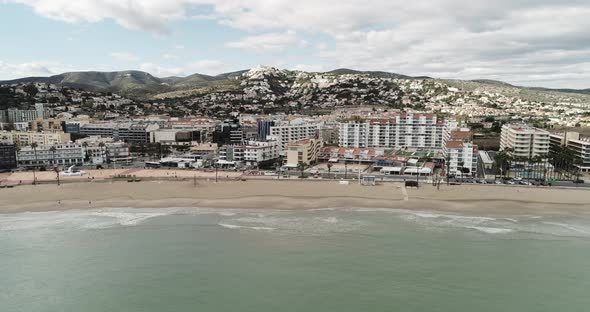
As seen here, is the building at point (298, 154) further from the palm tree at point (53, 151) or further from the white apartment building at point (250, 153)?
the palm tree at point (53, 151)

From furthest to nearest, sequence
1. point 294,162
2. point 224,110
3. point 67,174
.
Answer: point 224,110 < point 294,162 < point 67,174

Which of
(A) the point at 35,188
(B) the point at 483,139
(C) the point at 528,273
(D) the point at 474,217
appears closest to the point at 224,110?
(B) the point at 483,139

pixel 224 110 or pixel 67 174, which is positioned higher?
pixel 224 110

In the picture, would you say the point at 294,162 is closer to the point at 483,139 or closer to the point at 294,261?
the point at 294,261

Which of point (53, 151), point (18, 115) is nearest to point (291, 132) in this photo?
point (53, 151)

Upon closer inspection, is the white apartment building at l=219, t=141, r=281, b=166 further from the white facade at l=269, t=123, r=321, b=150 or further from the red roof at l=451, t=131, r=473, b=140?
the red roof at l=451, t=131, r=473, b=140

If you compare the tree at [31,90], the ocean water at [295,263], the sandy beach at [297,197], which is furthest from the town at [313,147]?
the ocean water at [295,263]

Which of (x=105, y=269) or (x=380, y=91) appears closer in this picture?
(x=105, y=269)

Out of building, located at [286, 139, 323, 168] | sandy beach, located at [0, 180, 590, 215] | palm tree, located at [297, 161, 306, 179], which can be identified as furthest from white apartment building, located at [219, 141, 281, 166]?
sandy beach, located at [0, 180, 590, 215]
